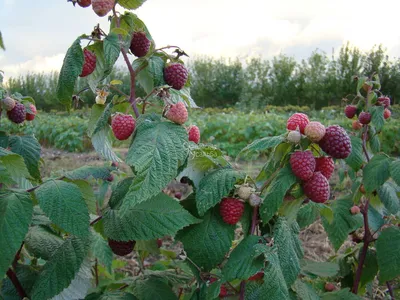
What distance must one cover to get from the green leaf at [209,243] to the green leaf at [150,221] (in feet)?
0.14

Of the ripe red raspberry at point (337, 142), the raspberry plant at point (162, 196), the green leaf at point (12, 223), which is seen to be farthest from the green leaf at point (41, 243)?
the ripe red raspberry at point (337, 142)

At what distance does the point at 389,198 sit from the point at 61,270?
47.1 inches

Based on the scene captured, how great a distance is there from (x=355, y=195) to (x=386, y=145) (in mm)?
5252

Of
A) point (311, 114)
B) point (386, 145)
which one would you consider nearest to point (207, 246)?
point (386, 145)

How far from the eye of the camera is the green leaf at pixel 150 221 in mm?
851

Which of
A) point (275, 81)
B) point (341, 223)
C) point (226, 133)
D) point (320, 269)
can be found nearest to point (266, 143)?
point (320, 269)

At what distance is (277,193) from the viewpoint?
787 millimetres

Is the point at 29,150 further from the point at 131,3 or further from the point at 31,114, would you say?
the point at 131,3

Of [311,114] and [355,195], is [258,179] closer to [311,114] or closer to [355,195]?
[355,195]

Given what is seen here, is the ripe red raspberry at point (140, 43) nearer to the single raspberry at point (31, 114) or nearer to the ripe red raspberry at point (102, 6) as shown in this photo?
the ripe red raspberry at point (102, 6)

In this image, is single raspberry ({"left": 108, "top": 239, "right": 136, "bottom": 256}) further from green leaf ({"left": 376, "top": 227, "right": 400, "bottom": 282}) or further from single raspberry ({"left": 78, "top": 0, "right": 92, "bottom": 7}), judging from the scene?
green leaf ({"left": 376, "top": 227, "right": 400, "bottom": 282})

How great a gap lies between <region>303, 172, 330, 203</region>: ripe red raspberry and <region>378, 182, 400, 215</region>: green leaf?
2.87 ft

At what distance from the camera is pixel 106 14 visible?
37.2 inches

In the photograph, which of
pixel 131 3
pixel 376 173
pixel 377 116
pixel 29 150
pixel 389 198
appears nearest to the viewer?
pixel 131 3
